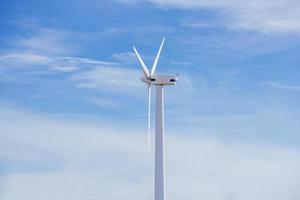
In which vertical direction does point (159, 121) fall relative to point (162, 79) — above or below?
below

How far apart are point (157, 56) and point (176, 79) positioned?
5786 millimetres

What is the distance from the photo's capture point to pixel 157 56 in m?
85.6

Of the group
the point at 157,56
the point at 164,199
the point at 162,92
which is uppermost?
the point at 157,56

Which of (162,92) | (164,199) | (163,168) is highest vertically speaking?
(162,92)

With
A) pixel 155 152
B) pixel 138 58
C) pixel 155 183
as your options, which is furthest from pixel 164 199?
pixel 138 58

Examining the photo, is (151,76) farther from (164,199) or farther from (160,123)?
(164,199)

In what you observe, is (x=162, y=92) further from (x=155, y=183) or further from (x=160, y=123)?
(x=155, y=183)

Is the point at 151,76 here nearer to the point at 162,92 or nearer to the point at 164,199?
the point at 162,92

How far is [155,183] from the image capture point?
81.4 m

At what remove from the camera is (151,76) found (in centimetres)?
8331

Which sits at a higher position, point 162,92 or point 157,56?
point 157,56

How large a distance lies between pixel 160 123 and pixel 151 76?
834cm

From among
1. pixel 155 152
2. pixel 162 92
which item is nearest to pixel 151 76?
pixel 162 92

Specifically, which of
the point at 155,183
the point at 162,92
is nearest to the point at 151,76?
the point at 162,92
